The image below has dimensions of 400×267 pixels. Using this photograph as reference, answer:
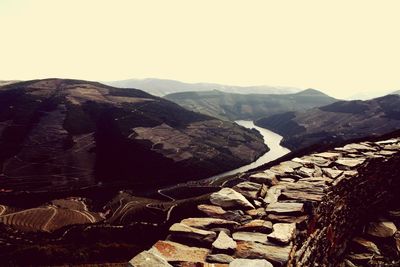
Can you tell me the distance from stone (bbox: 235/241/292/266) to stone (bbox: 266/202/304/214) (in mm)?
1168

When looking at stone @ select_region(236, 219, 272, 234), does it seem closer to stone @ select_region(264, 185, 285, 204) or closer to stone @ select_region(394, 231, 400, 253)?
stone @ select_region(264, 185, 285, 204)

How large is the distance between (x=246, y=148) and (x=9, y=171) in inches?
2610

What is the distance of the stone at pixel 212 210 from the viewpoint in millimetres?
6352

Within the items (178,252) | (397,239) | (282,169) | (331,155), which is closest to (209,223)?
(178,252)

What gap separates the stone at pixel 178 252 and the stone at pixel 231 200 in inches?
63.7

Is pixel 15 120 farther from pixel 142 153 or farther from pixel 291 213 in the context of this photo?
pixel 291 213

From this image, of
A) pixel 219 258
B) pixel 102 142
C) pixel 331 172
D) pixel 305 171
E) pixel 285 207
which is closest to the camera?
pixel 219 258

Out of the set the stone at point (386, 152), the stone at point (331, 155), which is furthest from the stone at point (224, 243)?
the stone at point (386, 152)

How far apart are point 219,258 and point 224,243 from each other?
0.38 metres

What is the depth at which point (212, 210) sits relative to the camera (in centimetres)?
646

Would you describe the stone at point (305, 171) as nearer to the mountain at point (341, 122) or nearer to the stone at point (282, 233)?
the stone at point (282, 233)

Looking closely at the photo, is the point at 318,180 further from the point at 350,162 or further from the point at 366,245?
the point at 366,245

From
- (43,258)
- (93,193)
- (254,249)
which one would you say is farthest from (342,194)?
(93,193)

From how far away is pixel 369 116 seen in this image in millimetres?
126750
